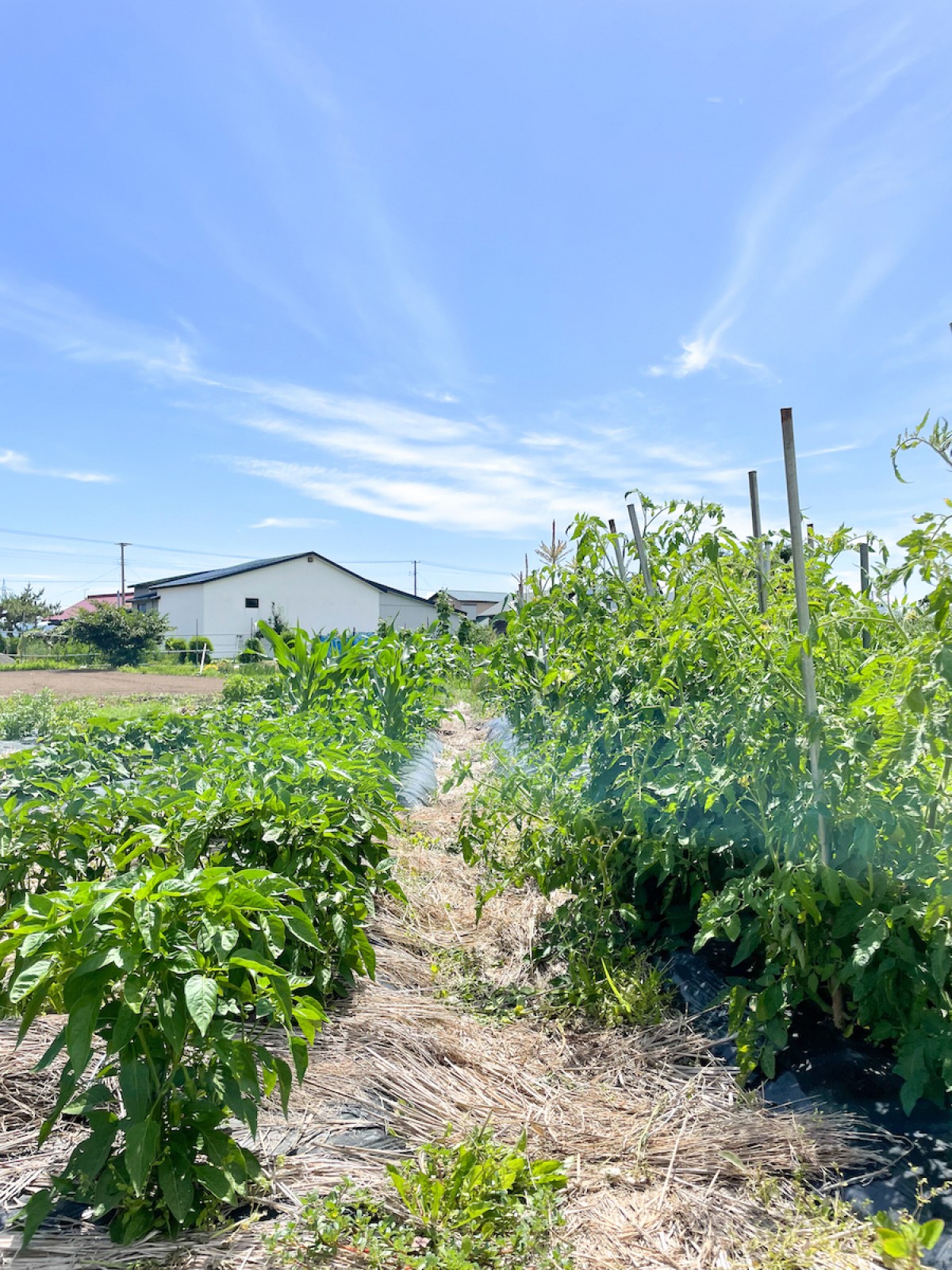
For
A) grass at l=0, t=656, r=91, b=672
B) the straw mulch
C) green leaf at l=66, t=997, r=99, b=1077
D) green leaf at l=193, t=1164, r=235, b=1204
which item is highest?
grass at l=0, t=656, r=91, b=672

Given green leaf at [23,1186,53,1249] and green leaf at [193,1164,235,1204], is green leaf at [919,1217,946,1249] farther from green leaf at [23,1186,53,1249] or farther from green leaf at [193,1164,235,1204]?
green leaf at [23,1186,53,1249]

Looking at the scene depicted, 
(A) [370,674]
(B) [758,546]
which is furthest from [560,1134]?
(A) [370,674]

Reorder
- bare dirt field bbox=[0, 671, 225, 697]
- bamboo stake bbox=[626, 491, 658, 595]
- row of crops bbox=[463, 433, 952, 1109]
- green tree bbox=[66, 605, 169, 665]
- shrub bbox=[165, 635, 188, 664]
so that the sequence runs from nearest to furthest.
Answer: row of crops bbox=[463, 433, 952, 1109] < bamboo stake bbox=[626, 491, 658, 595] < bare dirt field bbox=[0, 671, 225, 697] < green tree bbox=[66, 605, 169, 665] < shrub bbox=[165, 635, 188, 664]

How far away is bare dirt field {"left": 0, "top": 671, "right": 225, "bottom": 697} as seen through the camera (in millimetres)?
16062

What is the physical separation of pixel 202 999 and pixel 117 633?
28.3m

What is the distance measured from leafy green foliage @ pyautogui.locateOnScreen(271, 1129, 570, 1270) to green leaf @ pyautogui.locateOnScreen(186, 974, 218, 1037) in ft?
1.80

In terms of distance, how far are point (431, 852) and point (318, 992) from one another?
6.15 feet

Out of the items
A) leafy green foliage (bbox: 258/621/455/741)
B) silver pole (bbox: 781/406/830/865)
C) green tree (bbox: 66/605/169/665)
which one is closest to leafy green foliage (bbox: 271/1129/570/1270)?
silver pole (bbox: 781/406/830/865)

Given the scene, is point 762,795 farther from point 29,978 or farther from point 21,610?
point 21,610

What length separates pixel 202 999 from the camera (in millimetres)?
1213

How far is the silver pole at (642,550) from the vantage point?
3.15 m

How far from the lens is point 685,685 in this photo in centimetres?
264

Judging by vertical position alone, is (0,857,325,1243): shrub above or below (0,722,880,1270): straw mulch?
above

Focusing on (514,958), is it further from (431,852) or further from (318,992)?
(431,852)
